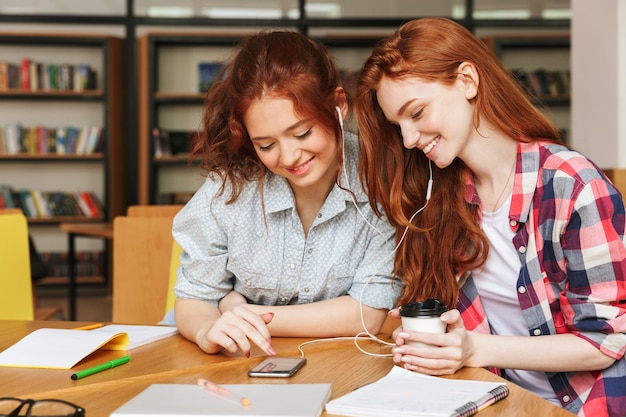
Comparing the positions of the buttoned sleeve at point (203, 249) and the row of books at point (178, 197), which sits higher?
the row of books at point (178, 197)

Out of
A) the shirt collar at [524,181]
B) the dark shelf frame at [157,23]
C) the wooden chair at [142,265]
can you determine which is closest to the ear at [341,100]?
the shirt collar at [524,181]

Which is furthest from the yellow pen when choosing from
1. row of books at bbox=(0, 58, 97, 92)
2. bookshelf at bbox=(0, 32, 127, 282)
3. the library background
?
row of books at bbox=(0, 58, 97, 92)

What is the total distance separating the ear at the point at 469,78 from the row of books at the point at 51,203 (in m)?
5.58

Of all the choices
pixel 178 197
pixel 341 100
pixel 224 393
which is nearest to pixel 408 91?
pixel 341 100

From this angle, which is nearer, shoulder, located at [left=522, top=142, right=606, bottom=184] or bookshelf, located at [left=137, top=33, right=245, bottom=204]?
shoulder, located at [left=522, top=142, right=606, bottom=184]

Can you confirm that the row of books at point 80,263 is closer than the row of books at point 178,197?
No

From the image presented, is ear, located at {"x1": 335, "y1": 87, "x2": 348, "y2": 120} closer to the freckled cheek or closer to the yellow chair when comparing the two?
the freckled cheek

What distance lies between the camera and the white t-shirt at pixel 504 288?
62.5 inches

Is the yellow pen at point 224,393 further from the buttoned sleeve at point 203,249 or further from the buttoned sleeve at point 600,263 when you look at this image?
the buttoned sleeve at point 600,263

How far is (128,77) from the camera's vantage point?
685 centimetres

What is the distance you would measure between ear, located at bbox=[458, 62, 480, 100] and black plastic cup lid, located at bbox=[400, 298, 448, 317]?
0.44 m

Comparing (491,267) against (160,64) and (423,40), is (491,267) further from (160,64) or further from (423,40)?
(160,64)

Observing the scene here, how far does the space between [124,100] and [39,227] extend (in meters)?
1.31

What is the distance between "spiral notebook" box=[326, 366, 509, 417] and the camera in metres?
1.07
